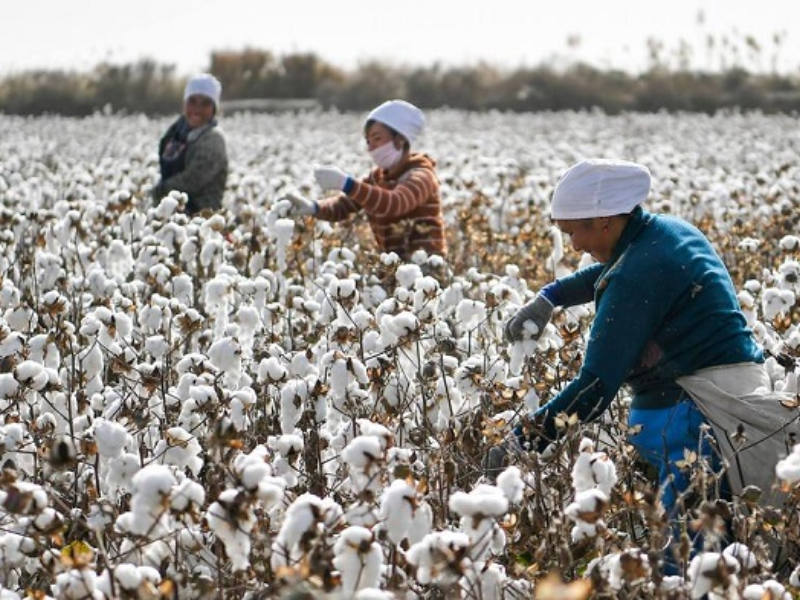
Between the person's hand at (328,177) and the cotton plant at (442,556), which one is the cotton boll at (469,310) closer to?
the person's hand at (328,177)

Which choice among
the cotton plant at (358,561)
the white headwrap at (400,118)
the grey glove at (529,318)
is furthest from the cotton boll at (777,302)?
the cotton plant at (358,561)

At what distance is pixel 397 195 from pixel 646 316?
2.84 m

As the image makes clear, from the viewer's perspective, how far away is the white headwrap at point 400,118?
5848 millimetres

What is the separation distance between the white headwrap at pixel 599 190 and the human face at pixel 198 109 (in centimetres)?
431

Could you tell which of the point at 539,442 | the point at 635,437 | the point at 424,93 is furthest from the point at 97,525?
the point at 424,93

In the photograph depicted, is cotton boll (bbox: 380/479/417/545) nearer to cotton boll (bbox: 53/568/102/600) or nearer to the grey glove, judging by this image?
cotton boll (bbox: 53/568/102/600)

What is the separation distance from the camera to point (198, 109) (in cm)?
725

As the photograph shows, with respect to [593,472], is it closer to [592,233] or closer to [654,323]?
[654,323]

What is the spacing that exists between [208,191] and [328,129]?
40.5 feet

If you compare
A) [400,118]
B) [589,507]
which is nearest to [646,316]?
[589,507]

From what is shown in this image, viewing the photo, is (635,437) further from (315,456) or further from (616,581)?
(616,581)

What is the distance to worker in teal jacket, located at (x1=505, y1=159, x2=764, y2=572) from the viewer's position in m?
3.05

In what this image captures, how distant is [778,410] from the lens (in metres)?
3.15

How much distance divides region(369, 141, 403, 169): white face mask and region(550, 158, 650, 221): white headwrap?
279cm
